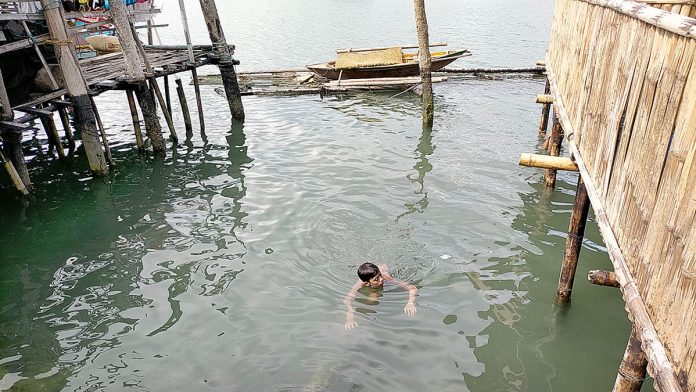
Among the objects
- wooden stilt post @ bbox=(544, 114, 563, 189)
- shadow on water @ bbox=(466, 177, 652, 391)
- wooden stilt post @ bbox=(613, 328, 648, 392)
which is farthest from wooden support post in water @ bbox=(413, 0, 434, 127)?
wooden stilt post @ bbox=(613, 328, 648, 392)

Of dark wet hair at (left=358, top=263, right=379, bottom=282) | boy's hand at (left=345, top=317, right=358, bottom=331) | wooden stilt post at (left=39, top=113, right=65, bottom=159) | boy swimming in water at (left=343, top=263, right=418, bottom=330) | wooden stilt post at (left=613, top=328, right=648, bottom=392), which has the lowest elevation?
boy's hand at (left=345, top=317, right=358, bottom=331)

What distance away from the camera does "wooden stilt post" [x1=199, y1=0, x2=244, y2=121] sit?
14.4 m

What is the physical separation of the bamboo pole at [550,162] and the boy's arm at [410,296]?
2400 millimetres

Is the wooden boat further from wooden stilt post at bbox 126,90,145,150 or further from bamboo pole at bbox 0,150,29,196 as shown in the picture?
bamboo pole at bbox 0,150,29,196

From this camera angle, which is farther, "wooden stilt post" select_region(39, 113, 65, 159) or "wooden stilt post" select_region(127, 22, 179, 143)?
"wooden stilt post" select_region(39, 113, 65, 159)

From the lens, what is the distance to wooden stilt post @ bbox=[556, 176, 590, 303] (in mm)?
5973

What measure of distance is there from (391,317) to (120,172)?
8.31 m

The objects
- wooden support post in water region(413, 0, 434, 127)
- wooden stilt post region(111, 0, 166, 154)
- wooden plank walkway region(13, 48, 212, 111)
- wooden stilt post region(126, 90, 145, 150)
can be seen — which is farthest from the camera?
wooden support post in water region(413, 0, 434, 127)

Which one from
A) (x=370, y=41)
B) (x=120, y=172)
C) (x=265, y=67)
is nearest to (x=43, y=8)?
(x=120, y=172)

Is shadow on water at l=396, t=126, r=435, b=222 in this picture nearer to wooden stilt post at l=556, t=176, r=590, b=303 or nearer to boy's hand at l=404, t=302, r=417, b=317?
boy's hand at l=404, t=302, r=417, b=317

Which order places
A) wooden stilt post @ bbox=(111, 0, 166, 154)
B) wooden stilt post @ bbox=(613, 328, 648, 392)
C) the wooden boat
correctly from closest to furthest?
1. wooden stilt post @ bbox=(613, 328, 648, 392)
2. wooden stilt post @ bbox=(111, 0, 166, 154)
3. the wooden boat

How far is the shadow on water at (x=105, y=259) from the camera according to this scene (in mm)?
6469

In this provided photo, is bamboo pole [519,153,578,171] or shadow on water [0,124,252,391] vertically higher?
bamboo pole [519,153,578,171]

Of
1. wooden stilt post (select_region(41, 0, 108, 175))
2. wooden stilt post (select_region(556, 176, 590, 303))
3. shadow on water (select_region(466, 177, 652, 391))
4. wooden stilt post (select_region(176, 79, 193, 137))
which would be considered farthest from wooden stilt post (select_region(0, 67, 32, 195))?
wooden stilt post (select_region(556, 176, 590, 303))
